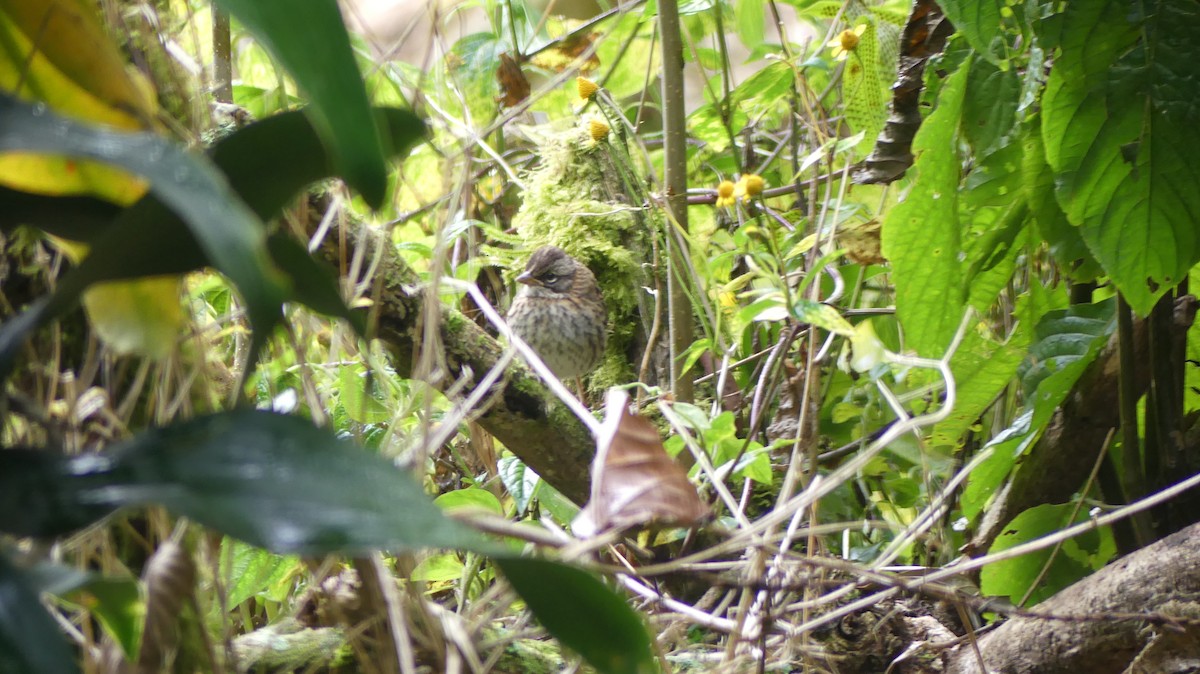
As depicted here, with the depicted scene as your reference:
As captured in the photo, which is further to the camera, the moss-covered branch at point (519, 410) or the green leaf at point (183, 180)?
the moss-covered branch at point (519, 410)

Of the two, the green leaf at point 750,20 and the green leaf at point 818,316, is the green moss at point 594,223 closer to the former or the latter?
the green leaf at point 750,20

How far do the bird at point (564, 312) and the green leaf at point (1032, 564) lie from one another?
1154mm

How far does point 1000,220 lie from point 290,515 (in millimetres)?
1470

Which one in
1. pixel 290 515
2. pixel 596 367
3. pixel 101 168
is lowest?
pixel 596 367

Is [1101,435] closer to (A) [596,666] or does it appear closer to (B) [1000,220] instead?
(B) [1000,220]

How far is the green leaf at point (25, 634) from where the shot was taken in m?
0.50

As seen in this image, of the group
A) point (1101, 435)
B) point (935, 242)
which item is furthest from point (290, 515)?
point (1101, 435)

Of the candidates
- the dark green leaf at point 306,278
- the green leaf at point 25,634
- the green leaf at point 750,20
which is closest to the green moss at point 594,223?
the green leaf at point 750,20

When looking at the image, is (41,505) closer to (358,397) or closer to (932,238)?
(358,397)

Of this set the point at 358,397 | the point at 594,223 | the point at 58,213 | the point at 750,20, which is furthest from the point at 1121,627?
the point at 750,20

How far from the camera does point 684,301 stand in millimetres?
1861

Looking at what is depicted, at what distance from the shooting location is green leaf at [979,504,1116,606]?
1.60 metres

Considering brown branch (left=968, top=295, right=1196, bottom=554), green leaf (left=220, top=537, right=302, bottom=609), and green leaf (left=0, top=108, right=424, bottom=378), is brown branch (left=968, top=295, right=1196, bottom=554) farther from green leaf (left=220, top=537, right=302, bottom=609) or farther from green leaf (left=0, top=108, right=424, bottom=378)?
green leaf (left=0, top=108, right=424, bottom=378)

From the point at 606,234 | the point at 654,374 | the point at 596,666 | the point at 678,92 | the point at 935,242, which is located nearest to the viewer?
the point at 596,666
